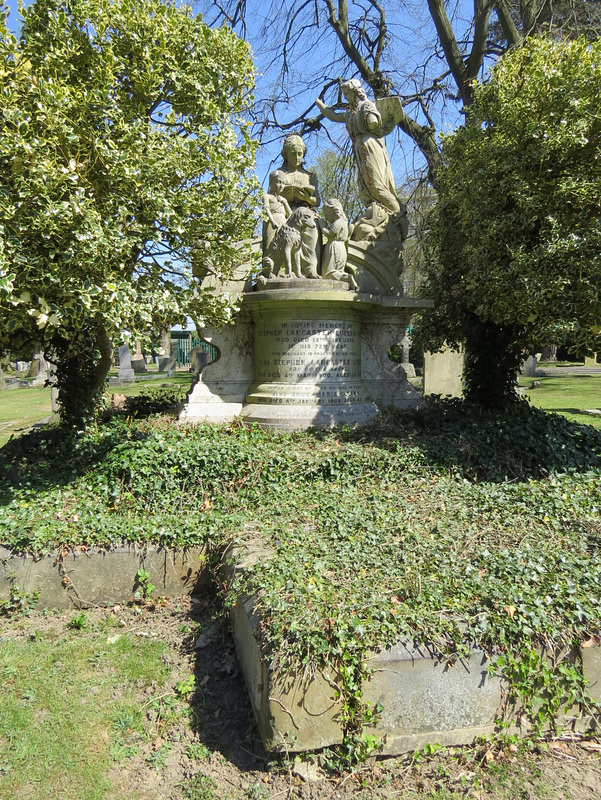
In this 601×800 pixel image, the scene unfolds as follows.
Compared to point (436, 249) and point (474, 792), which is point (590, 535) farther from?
point (436, 249)

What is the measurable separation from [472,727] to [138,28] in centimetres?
538

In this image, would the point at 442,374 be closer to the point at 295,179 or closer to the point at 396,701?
the point at 295,179

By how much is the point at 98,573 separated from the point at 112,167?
2.90m

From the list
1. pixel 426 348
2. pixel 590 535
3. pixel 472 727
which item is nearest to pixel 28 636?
pixel 472 727

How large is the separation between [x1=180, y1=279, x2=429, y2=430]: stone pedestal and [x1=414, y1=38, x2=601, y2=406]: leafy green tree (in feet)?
4.73

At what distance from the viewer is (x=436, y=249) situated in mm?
7242

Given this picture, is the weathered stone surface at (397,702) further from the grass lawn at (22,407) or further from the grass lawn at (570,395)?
the grass lawn at (570,395)

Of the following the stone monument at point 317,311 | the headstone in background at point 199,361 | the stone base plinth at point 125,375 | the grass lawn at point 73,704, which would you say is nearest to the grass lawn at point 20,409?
the stone base plinth at point 125,375

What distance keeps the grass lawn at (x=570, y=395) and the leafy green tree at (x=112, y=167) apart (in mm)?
5547

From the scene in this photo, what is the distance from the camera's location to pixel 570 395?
1305 centimetres

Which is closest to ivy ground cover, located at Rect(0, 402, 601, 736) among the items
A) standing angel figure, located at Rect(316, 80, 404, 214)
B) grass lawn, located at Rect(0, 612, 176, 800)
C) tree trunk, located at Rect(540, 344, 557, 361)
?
grass lawn, located at Rect(0, 612, 176, 800)

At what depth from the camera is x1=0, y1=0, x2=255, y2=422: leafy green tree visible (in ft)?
11.8

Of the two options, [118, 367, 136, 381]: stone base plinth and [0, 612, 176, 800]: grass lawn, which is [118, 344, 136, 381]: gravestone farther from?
[0, 612, 176, 800]: grass lawn

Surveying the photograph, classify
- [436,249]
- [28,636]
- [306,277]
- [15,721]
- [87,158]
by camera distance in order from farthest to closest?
[436,249] → [306,277] → [87,158] → [28,636] → [15,721]
